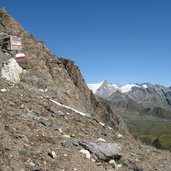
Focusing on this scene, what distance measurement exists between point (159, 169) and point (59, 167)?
5722mm

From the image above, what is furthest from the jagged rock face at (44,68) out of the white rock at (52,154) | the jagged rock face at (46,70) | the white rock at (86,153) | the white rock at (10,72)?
the white rock at (52,154)

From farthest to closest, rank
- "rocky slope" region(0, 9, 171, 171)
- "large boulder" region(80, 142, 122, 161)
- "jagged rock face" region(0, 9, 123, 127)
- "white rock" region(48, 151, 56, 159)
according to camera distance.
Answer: "jagged rock face" region(0, 9, 123, 127)
"large boulder" region(80, 142, 122, 161)
"white rock" region(48, 151, 56, 159)
"rocky slope" region(0, 9, 171, 171)

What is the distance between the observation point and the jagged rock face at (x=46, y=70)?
3072 cm

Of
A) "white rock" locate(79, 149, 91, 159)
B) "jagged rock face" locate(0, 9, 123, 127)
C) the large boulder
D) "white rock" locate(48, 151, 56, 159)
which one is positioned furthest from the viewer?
"jagged rock face" locate(0, 9, 123, 127)

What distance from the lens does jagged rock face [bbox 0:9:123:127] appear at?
30.7 metres

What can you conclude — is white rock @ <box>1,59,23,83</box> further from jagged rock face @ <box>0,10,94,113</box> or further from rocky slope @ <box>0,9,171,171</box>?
rocky slope @ <box>0,9,171,171</box>

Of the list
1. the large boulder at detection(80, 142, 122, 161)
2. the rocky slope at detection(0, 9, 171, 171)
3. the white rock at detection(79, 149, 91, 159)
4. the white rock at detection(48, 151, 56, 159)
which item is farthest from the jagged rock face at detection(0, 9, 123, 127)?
the white rock at detection(48, 151, 56, 159)

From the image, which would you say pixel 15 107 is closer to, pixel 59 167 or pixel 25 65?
pixel 59 167

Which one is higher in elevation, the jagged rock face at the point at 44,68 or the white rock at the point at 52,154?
the jagged rock face at the point at 44,68

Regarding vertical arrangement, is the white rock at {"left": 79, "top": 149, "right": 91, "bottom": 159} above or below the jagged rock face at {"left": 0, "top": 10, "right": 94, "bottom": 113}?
below

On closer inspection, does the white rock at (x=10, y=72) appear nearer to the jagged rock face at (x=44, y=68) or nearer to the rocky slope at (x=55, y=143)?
the jagged rock face at (x=44, y=68)

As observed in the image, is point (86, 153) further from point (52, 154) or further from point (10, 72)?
point (10, 72)

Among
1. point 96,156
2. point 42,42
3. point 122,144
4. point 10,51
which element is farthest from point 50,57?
point 96,156

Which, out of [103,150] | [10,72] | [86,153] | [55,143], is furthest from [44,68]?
[86,153]
